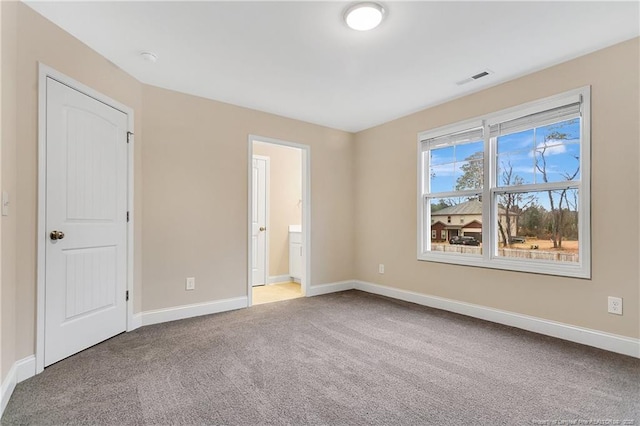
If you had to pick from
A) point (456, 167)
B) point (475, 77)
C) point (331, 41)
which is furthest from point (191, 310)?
point (475, 77)

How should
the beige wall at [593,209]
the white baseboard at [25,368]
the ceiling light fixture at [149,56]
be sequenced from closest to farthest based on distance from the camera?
the white baseboard at [25,368] < the beige wall at [593,209] < the ceiling light fixture at [149,56]

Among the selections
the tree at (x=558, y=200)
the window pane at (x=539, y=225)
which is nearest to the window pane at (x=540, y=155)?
the tree at (x=558, y=200)

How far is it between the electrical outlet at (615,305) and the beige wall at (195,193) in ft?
11.4

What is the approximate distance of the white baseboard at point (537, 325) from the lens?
2.45m

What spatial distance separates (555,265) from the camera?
2830mm

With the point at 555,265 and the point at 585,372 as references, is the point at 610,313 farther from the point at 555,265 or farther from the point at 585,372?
the point at 585,372

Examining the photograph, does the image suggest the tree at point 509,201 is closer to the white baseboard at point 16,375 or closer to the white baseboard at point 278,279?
the white baseboard at point 278,279

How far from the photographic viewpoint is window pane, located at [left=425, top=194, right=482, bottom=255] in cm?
352

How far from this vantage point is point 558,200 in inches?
113

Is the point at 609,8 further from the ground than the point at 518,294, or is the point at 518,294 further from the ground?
the point at 609,8

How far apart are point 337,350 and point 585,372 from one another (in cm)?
171

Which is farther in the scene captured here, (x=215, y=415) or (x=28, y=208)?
(x=28, y=208)

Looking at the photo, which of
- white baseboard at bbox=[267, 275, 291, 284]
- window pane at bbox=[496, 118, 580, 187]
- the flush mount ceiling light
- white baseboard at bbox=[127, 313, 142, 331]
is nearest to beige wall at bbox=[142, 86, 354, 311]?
white baseboard at bbox=[127, 313, 142, 331]

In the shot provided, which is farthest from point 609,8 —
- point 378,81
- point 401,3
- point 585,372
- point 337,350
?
point 337,350
